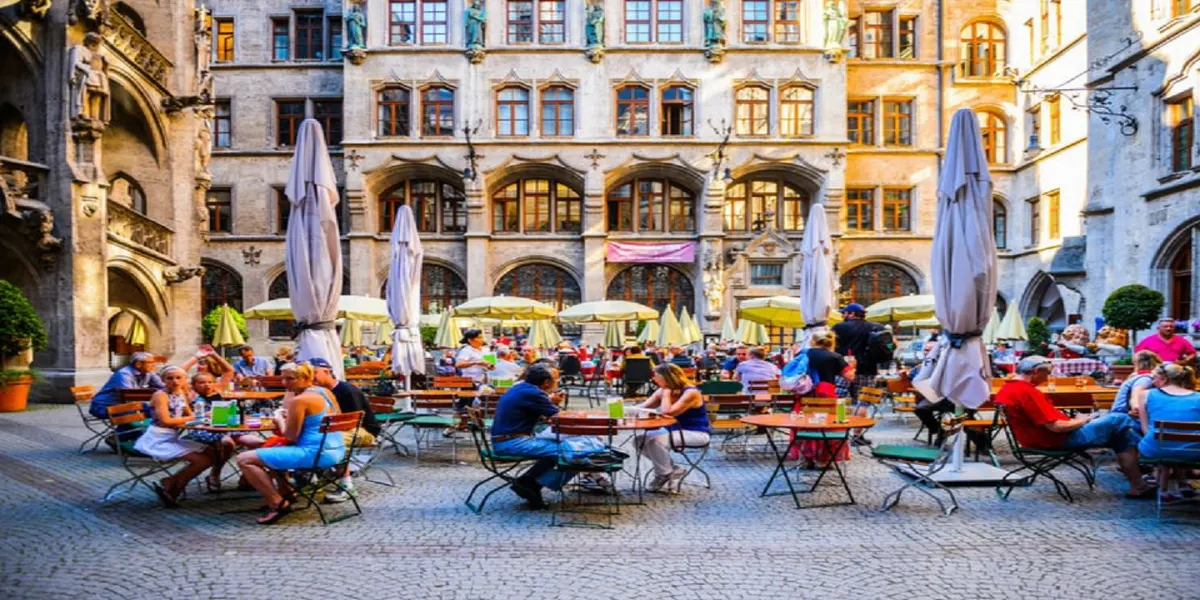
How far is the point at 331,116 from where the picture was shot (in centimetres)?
3453

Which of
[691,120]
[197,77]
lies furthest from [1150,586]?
[691,120]

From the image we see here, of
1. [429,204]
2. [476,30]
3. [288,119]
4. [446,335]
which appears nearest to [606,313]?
[446,335]

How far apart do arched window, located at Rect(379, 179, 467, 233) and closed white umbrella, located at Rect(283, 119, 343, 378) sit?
76.1 feet

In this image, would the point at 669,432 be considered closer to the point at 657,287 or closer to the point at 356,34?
the point at 657,287

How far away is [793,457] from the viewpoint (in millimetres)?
10703

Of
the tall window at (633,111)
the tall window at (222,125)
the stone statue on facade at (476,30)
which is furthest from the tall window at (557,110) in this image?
the tall window at (222,125)

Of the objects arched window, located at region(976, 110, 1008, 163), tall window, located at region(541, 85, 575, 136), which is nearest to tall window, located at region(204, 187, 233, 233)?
tall window, located at region(541, 85, 575, 136)

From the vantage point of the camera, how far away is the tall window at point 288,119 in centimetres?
3431

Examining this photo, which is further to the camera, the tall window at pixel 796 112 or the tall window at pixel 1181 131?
the tall window at pixel 796 112

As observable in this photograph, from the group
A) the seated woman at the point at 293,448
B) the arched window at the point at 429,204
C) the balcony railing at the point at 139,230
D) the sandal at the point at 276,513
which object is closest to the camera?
the seated woman at the point at 293,448

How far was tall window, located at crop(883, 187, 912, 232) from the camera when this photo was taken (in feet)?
111

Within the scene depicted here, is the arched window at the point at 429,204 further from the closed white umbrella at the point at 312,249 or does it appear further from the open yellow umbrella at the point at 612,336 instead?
the closed white umbrella at the point at 312,249

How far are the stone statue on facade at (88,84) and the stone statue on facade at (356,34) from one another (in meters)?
14.8

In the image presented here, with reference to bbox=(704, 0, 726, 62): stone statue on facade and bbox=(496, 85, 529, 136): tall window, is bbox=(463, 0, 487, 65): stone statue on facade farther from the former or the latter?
bbox=(704, 0, 726, 62): stone statue on facade
